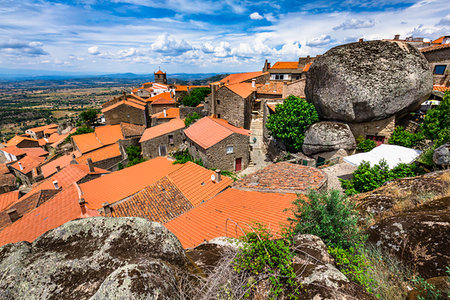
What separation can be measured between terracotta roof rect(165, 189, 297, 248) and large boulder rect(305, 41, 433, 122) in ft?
41.3

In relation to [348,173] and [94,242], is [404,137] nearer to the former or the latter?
[348,173]

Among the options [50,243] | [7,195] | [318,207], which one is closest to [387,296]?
[318,207]

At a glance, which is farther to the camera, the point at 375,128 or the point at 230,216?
the point at 375,128

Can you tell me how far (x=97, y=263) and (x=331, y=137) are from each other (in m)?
19.6

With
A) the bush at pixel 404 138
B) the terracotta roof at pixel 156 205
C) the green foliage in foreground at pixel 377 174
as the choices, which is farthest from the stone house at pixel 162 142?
the bush at pixel 404 138

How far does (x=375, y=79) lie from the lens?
53.5 ft

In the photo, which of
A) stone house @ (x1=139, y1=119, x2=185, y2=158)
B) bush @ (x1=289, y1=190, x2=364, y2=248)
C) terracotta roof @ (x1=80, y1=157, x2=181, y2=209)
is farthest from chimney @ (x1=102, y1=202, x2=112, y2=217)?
stone house @ (x1=139, y1=119, x2=185, y2=158)

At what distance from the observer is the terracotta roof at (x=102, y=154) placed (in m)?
29.6

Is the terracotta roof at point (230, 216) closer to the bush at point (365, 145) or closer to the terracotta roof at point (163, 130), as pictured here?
the bush at point (365, 145)

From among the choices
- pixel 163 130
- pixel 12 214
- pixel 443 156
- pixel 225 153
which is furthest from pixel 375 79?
pixel 12 214

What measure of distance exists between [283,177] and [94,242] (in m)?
10.4

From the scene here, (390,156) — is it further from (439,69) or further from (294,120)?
(439,69)

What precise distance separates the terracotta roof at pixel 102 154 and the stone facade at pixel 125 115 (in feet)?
29.1

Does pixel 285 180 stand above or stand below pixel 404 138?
below
